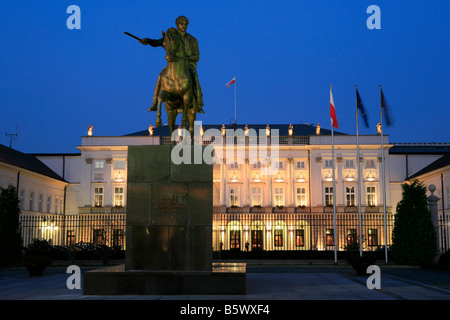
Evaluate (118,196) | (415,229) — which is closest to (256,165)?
(118,196)

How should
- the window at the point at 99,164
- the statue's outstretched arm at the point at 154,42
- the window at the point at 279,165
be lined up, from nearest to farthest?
the statue's outstretched arm at the point at 154,42
the window at the point at 279,165
the window at the point at 99,164

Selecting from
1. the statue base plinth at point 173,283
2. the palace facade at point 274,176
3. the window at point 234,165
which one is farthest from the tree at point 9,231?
the window at point 234,165

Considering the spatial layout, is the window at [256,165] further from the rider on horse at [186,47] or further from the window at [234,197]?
the rider on horse at [186,47]

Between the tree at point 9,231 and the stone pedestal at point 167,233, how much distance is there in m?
18.7

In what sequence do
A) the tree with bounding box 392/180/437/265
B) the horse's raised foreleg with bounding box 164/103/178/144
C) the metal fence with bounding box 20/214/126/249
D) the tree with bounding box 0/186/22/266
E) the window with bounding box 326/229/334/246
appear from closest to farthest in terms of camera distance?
1. the horse's raised foreleg with bounding box 164/103/178/144
2. the tree with bounding box 392/180/437/265
3. the tree with bounding box 0/186/22/266
4. the metal fence with bounding box 20/214/126/249
5. the window with bounding box 326/229/334/246

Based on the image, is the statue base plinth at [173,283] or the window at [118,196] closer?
the statue base plinth at [173,283]

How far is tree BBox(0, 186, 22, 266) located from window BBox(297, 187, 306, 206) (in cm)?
3752

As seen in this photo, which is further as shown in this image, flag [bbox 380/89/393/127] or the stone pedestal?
flag [bbox 380/89/393/127]

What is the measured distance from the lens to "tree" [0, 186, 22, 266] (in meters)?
29.1

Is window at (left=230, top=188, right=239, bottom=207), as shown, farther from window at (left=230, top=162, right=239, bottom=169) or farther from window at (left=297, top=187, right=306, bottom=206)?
window at (left=297, top=187, right=306, bottom=206)

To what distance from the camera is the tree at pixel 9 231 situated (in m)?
29.1

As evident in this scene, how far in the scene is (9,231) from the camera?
2950 cm

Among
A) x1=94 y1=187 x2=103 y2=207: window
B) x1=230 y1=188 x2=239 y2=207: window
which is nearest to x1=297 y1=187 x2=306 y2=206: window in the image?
x1=230 y1=188 x2=239 y2=207: window

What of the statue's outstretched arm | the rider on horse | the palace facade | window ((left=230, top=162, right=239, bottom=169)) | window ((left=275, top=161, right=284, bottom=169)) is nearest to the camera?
the statue's outstretched arm
